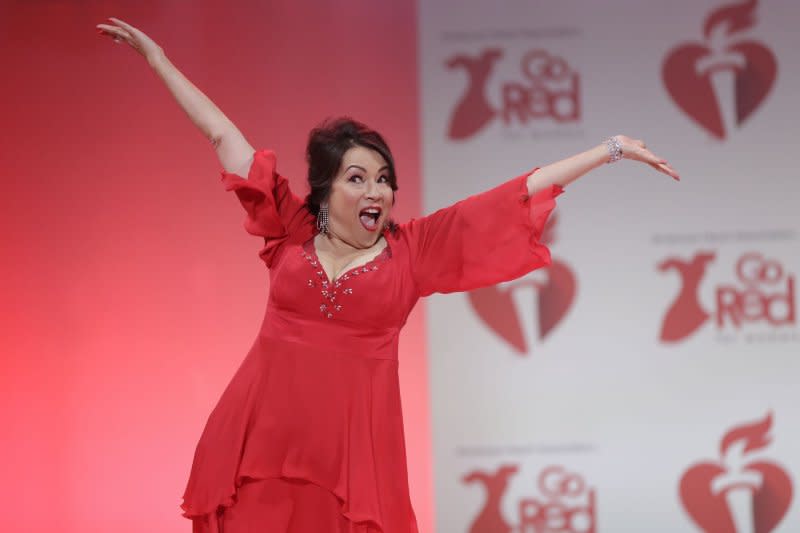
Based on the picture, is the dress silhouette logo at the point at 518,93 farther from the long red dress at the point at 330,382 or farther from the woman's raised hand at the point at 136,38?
the woman's raised hand at the point at 136,38

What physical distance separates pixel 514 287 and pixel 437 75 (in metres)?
0.81

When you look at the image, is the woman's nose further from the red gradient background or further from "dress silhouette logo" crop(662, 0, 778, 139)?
"dress silhouette logo" crop(662, 0, 778, 139)

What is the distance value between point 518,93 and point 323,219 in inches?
57.7

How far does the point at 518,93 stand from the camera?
3.57 meters

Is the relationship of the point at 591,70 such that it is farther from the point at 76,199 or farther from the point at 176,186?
the point at 76,199

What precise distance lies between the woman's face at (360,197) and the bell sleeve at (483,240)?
4.1 inches

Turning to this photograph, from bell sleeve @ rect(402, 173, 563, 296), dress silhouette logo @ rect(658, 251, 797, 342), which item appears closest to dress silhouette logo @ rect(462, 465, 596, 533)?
dress silhouette logo @ rect(658, 251, 797, 342)

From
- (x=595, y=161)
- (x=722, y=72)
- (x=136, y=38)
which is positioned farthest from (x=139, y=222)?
(x=722, y=72)

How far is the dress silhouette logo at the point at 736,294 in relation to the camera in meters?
3.57

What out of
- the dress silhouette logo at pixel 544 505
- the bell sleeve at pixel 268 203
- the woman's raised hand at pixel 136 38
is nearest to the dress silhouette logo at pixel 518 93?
the dress silhouette logo at pixel 544 505

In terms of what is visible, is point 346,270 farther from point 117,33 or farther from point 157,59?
point 117,33

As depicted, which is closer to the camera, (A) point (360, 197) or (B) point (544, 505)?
(A) point (360, 197)

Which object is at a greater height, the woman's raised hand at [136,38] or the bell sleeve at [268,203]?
the woman's raised hand at [136,38]

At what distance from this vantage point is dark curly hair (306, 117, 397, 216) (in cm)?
230
